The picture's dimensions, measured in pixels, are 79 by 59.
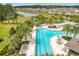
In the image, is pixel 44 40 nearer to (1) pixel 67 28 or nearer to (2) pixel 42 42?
(2) pixel 42 42

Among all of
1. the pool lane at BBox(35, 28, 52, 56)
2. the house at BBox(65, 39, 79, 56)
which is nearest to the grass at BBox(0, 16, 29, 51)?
the pool lane at BBox(35, 28, 52, 56)

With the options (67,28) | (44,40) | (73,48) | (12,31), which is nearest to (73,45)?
(73,48)

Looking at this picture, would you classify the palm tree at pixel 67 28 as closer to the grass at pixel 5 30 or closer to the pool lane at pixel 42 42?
the pool lane at pixel 42 42

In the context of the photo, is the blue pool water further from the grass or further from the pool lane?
the grass

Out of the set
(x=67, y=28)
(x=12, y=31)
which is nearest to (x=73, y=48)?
(x=67, y=28)

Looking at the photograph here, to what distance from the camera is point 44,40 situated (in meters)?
1.81

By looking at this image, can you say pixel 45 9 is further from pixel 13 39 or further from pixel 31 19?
pixel 13 39

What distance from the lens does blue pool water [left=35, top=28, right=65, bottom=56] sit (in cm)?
179

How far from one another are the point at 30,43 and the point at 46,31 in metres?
0.19

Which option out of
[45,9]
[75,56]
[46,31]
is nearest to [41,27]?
[46,31]

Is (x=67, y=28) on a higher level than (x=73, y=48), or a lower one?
higher

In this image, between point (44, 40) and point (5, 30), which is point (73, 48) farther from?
point (5, 30)

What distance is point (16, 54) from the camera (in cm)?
179

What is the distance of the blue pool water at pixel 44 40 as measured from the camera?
1792mm
